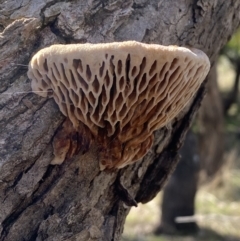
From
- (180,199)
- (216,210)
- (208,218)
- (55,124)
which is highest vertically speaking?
(55,124)

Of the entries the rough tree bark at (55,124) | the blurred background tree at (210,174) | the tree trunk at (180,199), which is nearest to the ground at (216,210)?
the blurred background tree at (210,174)

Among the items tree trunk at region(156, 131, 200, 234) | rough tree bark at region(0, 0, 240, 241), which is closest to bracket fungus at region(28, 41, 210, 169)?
rough tree bark at region(0, 0, 240, 241)

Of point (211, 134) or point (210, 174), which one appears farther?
point (210, 174)

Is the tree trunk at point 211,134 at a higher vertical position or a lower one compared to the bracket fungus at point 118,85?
lower

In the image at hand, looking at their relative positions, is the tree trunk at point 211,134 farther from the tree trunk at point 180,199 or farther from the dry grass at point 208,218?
the tree trunk at point 180,199

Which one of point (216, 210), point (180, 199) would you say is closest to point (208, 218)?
→ point (180, 199)

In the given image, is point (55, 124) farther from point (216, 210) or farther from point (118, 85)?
point (216, 210)

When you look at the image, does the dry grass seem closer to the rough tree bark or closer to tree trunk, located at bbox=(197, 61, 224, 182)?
tree trunk, located at bbox=(197, 61, 224, 182)
